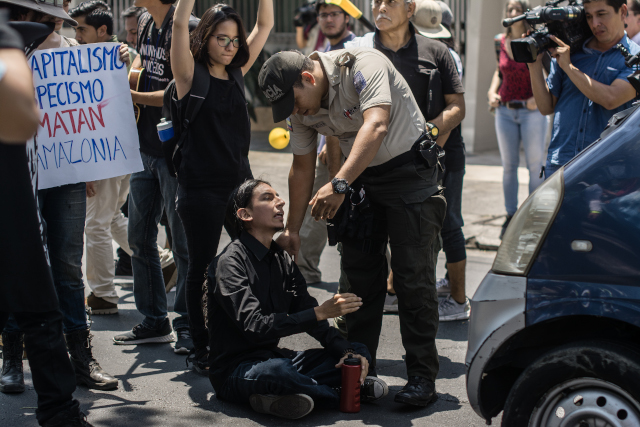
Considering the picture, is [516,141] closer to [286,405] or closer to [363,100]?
[363,100]

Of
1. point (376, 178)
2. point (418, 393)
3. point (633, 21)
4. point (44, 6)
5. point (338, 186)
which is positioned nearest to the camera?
point (44, 6)

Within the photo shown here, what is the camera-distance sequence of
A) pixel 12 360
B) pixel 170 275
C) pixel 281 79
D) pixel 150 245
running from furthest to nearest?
pixel 170 275 → pixel 150 245 → pixel 12 360 → pixel 281 79

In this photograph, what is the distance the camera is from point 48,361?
2.86m

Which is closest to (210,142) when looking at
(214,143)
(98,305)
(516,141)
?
(214,143)

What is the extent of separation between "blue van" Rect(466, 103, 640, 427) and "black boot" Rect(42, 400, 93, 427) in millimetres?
1570

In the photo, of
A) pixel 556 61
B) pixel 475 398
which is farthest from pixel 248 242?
pixel 556 61

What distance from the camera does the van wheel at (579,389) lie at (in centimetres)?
237

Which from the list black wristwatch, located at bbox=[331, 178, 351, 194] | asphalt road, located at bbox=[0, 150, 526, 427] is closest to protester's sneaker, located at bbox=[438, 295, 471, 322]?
asphalt road, located at bbox=[0, 150, 526, 427]

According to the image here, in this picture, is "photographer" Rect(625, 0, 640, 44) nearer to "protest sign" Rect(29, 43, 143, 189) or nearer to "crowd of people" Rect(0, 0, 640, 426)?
"crowd of people" Rect(0, 0, 640, 426)

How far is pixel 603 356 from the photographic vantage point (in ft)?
7.93

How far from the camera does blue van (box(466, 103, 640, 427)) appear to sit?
239 centimetres

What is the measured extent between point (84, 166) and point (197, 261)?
0.77 meters

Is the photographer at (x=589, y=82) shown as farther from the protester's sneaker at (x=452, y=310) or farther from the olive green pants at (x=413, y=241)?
the protester's sneaker at (x=452, y=310)

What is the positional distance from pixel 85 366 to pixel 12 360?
1.16 ft
